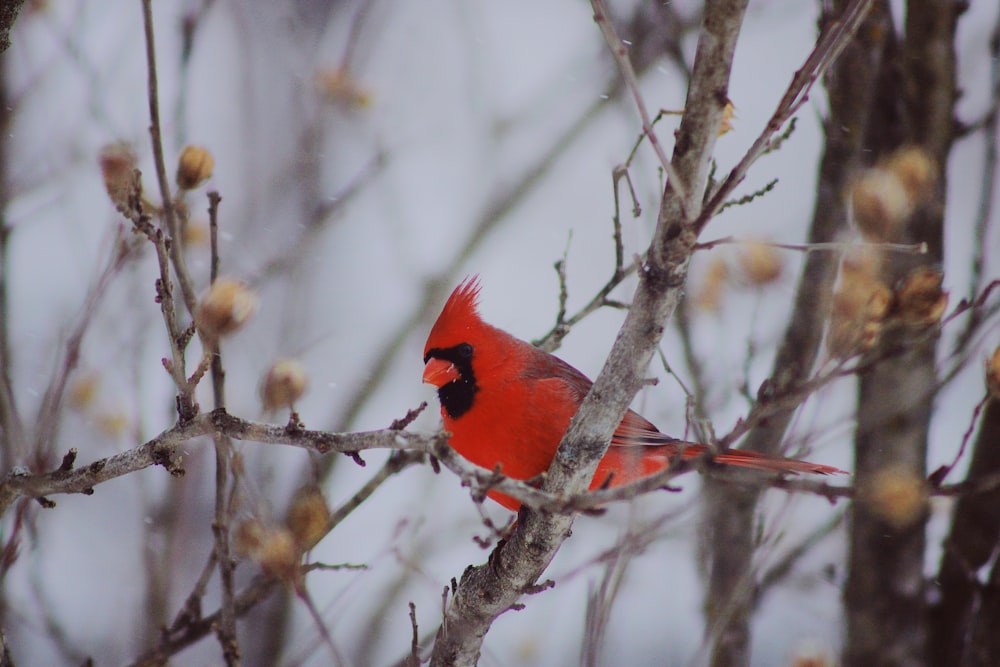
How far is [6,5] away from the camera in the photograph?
1.64 metres

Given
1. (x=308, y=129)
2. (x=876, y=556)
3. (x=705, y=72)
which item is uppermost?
(x=308, y=129)

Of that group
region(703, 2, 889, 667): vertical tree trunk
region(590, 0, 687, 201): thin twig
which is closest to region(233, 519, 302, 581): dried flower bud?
region(590, 0, 687, 201): thin twig

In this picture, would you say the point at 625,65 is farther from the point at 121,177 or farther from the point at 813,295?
the point at 813,295

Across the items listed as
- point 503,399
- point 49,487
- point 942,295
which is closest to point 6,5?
point 49,487

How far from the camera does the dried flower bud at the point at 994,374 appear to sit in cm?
149

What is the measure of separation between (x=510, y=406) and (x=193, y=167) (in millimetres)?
1098

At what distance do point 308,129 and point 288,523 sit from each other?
3645 mm

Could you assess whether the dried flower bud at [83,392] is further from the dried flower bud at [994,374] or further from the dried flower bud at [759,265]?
the dried flower bud at [994,374]

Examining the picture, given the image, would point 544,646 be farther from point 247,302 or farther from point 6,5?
point 6,5

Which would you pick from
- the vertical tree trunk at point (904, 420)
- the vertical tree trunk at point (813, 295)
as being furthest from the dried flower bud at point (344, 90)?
the vertical tree trunk at point (904, 420)

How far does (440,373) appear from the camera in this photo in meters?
2.53

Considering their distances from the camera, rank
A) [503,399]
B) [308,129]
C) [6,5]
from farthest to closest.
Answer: [308,129] → [503,399] → [6,5]

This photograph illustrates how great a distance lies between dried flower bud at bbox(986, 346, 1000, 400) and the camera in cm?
149

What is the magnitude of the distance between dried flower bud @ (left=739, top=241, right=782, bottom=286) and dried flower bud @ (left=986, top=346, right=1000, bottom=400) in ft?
2.47
